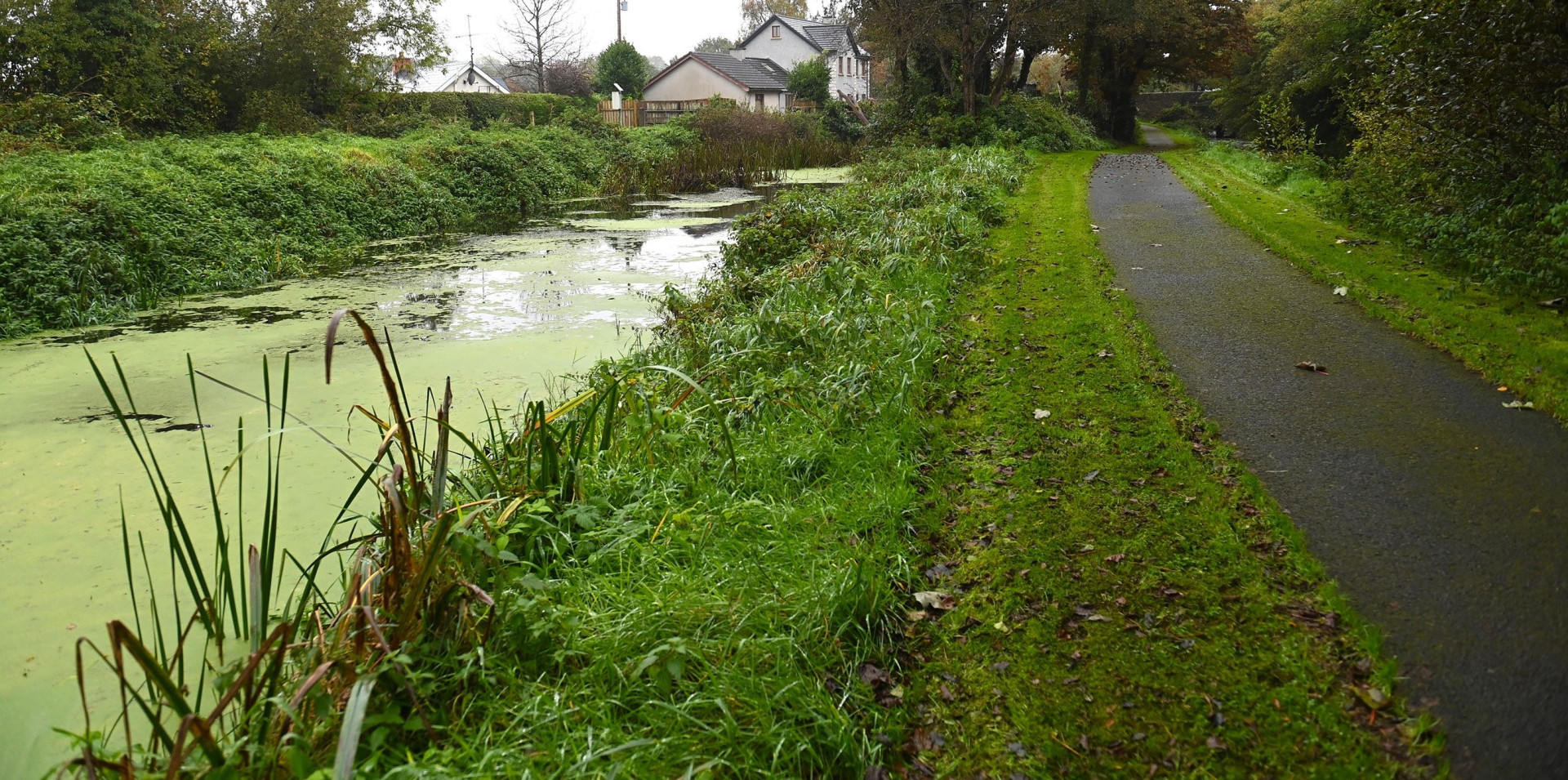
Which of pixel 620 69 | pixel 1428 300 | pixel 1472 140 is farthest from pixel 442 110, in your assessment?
pixel 1428 300

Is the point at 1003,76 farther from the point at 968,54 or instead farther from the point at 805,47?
the point at 805,47

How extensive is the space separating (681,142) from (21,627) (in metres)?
25.1

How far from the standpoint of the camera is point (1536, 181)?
7062 millimetres

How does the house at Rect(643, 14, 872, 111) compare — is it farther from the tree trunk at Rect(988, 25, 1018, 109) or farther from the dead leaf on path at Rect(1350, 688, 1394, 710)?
the dead leaf on path at Rect(1350, 688, 1394, 710)

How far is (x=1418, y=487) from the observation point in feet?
12.6

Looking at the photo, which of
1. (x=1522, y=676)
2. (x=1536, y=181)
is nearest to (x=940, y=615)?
(x=1522, y=676)

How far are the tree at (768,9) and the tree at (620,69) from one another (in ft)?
86.3

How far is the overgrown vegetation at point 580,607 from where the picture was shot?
249 cm

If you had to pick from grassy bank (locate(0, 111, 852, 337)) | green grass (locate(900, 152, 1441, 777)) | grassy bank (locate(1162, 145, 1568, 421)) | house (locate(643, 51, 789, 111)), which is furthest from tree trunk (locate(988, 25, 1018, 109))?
house (locate(643, 51, 789, 111))

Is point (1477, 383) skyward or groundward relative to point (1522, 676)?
skyward

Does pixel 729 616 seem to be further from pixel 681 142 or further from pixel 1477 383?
pixel 681 142

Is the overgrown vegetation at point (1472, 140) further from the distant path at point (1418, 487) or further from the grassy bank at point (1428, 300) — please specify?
the distant path at point (1418, 487)

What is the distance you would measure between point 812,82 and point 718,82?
6472mm

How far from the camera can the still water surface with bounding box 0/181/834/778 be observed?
361 cm
